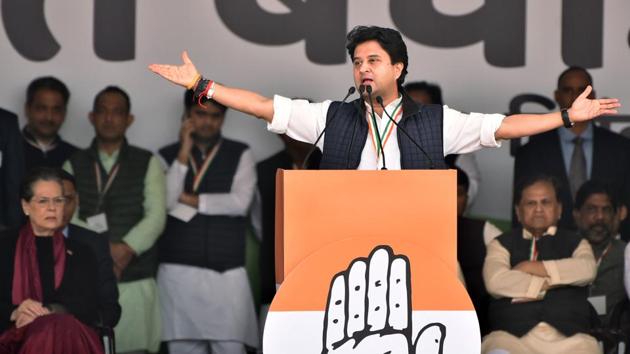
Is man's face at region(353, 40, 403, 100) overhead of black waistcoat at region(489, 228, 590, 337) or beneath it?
overhead

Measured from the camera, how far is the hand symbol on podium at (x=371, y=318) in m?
3.56

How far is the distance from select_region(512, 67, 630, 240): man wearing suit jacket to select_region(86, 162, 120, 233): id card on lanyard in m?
2.10

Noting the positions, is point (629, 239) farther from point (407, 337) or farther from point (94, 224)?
point (407, 337)

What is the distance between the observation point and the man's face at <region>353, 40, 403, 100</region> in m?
3.96

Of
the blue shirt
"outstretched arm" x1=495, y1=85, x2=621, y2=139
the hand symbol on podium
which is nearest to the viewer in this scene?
the hand symbol on podium

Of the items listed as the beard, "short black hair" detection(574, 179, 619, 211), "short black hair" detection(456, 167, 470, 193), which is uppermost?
"short black hair" detection(456, 167, 470, 193)

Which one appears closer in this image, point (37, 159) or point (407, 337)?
point (407, 337)

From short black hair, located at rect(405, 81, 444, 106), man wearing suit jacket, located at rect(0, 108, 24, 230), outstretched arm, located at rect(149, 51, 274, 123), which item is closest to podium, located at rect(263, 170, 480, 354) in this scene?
outstretched arm, located at rect(149, 51, 274, 123)

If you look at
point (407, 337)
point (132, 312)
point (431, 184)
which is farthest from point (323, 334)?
point (132, 312)

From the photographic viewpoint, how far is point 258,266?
6.72 meters

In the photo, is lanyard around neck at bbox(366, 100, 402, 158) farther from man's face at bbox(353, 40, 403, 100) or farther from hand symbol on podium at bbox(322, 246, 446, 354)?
hand symbol on podium at bbox(322, 246, 446, 354)

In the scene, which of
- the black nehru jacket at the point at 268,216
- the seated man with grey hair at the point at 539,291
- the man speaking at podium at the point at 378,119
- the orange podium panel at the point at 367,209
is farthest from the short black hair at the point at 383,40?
the black nehru jacket at the point at 268,216

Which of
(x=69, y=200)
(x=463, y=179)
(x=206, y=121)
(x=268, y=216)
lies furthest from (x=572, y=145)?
(x=69, y=200)

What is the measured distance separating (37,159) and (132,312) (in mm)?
933
